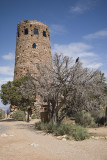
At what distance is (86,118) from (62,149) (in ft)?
34.9

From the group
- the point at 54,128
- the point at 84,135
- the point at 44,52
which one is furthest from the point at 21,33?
the point at 84,135

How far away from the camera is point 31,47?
29719 mm

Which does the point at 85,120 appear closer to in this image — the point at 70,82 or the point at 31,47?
the point at 70,82

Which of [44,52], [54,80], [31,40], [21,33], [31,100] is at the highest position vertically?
[21,33]

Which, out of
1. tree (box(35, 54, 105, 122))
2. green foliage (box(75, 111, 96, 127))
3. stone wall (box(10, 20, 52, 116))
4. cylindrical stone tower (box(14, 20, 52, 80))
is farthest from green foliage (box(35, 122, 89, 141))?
cylindrical stone tower (box(14, 20, 52, 80))

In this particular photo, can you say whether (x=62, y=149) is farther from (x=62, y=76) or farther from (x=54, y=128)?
(x=62, y=76)

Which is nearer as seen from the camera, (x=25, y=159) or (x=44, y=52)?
(x=25, y=159)

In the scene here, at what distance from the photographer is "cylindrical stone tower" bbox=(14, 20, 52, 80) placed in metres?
29.0

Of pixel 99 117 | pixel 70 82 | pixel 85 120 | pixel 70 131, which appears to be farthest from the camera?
pixel 99 117

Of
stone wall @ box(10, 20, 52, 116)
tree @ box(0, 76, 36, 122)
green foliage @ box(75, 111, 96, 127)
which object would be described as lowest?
green foliage @ box(75, 111, 96, 127)

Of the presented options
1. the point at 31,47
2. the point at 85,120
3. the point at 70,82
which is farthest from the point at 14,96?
the point at 31,47

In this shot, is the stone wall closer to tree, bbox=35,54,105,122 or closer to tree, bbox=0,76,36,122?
tree, bbox=0,76,36,122

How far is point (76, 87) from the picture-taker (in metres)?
10.8

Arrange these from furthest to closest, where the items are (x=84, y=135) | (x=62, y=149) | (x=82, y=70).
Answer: (x=82, y=70)
(x=84, y=135)
(x=62, y=149)
